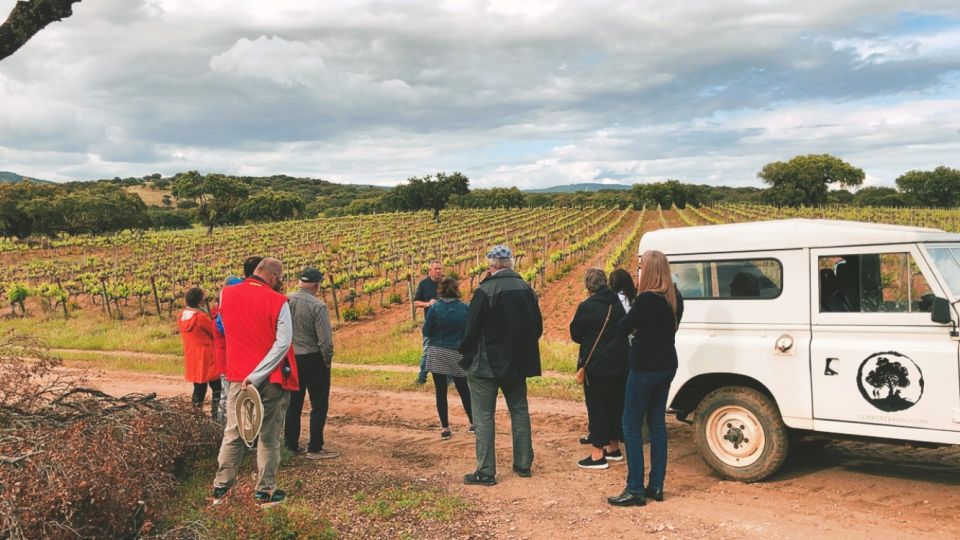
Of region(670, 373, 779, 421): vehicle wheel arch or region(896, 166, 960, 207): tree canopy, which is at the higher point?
region(896, 166, 960, 207): tree canopy

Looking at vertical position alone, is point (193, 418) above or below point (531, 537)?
above

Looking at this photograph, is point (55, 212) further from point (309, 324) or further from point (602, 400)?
point (602, 400)

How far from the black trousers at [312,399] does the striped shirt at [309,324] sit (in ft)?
0.42

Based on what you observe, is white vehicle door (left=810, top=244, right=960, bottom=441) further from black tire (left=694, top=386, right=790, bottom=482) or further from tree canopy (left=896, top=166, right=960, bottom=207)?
tree canopy (left=896, top=166, right=960, bottom=207)

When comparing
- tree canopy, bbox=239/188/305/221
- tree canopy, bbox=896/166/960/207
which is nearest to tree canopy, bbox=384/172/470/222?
tree canopy, bbox=239/188/305/221

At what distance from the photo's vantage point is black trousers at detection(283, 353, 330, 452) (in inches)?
269

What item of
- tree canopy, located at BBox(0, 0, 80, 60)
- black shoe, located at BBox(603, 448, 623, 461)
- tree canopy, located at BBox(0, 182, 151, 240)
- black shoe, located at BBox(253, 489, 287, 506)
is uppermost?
tree canopy, located at BBox(0, 182, 151, 240)

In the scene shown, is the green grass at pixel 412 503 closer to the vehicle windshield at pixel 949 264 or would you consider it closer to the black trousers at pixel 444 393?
the black trousers at pixel 444 393

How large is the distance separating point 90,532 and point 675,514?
430 centimetres

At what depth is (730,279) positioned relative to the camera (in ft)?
20.2

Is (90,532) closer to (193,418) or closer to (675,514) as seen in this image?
(193,418)

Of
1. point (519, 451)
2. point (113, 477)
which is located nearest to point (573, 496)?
point (519, 451)

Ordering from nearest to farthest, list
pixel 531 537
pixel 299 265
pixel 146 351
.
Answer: pixel 531 537 < pixel 146 351 < pixel 299 265

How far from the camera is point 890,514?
5.10 m
